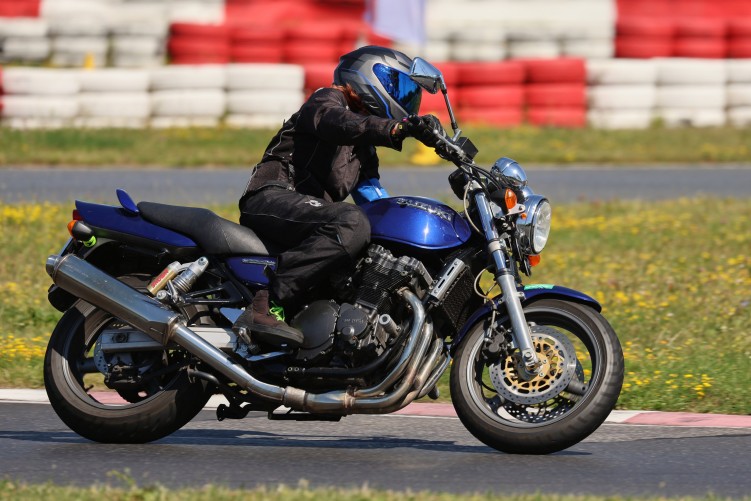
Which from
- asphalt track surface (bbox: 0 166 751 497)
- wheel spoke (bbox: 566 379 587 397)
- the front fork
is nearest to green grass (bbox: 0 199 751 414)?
asphalt track surface (bbox: 0 166 751 497)

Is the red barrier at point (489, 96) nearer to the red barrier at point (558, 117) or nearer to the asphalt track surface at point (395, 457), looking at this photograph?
the red barrier at point (558, 117)

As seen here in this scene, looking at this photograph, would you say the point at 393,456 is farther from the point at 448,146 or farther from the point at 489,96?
the point at 489,96

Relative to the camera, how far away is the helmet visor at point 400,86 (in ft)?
18.5

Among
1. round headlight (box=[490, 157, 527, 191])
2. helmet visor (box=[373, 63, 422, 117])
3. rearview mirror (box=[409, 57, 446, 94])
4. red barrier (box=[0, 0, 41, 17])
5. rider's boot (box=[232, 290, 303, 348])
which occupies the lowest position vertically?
rider's boot (box=[232, 290, 303, 348])

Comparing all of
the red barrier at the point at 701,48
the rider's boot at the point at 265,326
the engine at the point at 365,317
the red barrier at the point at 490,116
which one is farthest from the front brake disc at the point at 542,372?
the red barrier at the point at 701,48

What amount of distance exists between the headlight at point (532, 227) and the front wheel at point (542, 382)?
0.25 meters

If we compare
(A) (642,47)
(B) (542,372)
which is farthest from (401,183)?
(B) (542,372)

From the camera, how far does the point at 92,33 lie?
21188 millimetres

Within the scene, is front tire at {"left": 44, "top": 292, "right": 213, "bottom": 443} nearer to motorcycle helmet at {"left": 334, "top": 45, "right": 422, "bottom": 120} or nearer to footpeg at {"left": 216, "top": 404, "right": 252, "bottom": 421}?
footpeg at {"left": 216, "top": 404, "right": 252, "bottom": 421}

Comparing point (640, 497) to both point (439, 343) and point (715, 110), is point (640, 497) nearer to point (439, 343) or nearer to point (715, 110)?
point (439, 343)

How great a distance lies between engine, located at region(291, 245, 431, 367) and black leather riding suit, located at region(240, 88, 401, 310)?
0.34 feet

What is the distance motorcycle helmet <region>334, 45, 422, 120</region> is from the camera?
A: 564 cm

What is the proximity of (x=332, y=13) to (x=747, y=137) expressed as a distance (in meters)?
8.76

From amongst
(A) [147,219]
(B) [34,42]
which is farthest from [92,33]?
(A) [147,219]
